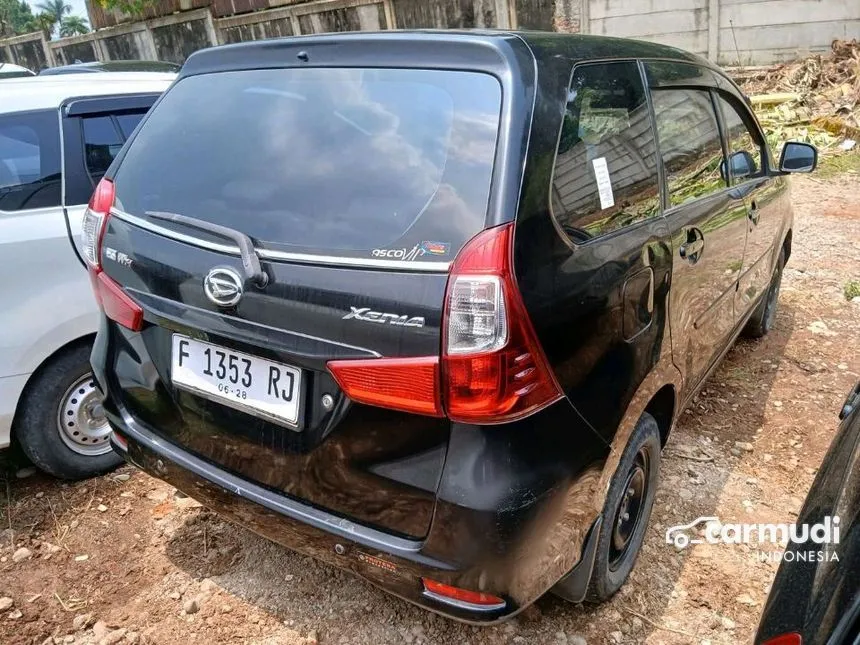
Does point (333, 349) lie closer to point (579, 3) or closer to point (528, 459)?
point (528, 459)

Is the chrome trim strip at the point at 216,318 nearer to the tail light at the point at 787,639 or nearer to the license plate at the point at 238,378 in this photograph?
the license plate at the point at 238,378

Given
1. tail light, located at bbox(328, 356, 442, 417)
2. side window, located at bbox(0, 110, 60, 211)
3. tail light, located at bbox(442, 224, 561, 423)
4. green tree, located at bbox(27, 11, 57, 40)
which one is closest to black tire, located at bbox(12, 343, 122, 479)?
side window, located at bbox(0, 110, 60, 211)

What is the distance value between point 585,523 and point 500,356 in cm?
63

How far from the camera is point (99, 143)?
296cm

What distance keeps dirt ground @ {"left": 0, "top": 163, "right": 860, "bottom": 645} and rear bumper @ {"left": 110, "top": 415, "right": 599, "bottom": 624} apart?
1.43ft

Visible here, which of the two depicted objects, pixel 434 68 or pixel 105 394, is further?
pixel 105 394

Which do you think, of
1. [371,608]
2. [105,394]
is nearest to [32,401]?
[105,394]

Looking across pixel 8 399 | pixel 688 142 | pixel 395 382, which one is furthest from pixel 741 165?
pixel 8 399

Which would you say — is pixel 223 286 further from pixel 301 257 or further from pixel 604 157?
pixel 604 157

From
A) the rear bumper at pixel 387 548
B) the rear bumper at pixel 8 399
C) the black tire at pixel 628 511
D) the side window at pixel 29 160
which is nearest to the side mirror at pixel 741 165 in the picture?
the black tire at pixel 628 511

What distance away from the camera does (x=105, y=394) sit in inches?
84.7

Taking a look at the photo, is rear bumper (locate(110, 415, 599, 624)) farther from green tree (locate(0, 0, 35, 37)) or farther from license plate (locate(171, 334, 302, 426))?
green tree (locate(0, 0, 35, 37))

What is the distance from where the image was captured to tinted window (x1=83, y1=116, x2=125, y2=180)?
2.90 metres

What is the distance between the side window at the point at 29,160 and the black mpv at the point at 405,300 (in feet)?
2.45
